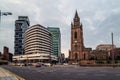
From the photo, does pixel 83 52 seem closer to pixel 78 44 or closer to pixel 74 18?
pixel 78 44

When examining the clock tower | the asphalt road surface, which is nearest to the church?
the clock tower

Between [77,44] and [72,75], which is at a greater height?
[77,44]

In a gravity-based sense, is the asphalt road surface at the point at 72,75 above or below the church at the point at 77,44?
below

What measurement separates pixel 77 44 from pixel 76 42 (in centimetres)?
165

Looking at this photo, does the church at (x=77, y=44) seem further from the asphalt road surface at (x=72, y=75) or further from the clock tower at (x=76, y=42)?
the asphalt road surface at (x=72, y=75)

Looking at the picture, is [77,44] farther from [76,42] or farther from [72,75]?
[72,75]

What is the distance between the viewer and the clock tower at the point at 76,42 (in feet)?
529

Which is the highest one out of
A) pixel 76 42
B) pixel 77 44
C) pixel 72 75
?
pixel 76 42

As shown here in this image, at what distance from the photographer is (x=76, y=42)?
166 metres

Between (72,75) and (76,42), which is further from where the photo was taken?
(76,42)

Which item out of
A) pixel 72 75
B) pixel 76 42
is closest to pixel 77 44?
pixel 76 42

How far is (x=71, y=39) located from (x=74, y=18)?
19263 mm

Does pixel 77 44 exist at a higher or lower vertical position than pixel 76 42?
lower

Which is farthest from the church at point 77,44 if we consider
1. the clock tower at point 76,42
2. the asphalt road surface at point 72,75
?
the asphalt road surface at point 72,75
